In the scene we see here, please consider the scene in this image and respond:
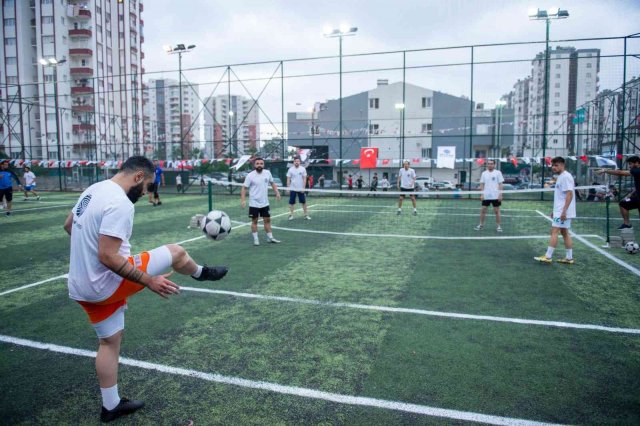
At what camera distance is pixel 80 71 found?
6400cm

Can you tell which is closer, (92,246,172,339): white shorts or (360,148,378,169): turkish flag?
(92,246,172,339): white shorts

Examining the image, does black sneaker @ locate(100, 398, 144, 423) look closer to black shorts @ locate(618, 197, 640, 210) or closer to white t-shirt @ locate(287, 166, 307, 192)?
black shorts @ locate(618, 197, 640, 210)

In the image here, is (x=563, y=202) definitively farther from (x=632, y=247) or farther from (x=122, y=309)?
(x=122, y=309)

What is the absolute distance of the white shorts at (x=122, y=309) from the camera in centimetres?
351

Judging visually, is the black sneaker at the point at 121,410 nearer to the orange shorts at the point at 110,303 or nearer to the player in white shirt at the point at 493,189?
the orange shorts at the point at 110,303

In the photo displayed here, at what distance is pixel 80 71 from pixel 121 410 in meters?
73.6

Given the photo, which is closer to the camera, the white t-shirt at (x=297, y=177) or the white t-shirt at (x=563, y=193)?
the white t-shirt at (x=563, y=193)

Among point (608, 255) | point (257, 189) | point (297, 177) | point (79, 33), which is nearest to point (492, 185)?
point (608, 255)

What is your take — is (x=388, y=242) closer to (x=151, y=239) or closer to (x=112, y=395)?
(x=151, y=239)

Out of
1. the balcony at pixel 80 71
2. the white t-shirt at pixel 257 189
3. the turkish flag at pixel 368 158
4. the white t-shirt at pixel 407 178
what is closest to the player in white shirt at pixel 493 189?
the white t-shirt at pixel 407 178

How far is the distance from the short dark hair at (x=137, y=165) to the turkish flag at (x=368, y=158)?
22917mm

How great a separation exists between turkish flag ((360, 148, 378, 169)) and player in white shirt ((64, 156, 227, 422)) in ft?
75.8

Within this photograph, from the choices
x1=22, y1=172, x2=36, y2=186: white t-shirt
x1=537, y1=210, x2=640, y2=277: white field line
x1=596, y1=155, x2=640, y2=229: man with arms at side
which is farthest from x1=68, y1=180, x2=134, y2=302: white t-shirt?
x1=22, y1=172, x2=36, y2=186: white t-shirt

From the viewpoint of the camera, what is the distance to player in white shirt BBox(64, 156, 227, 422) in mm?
3229
